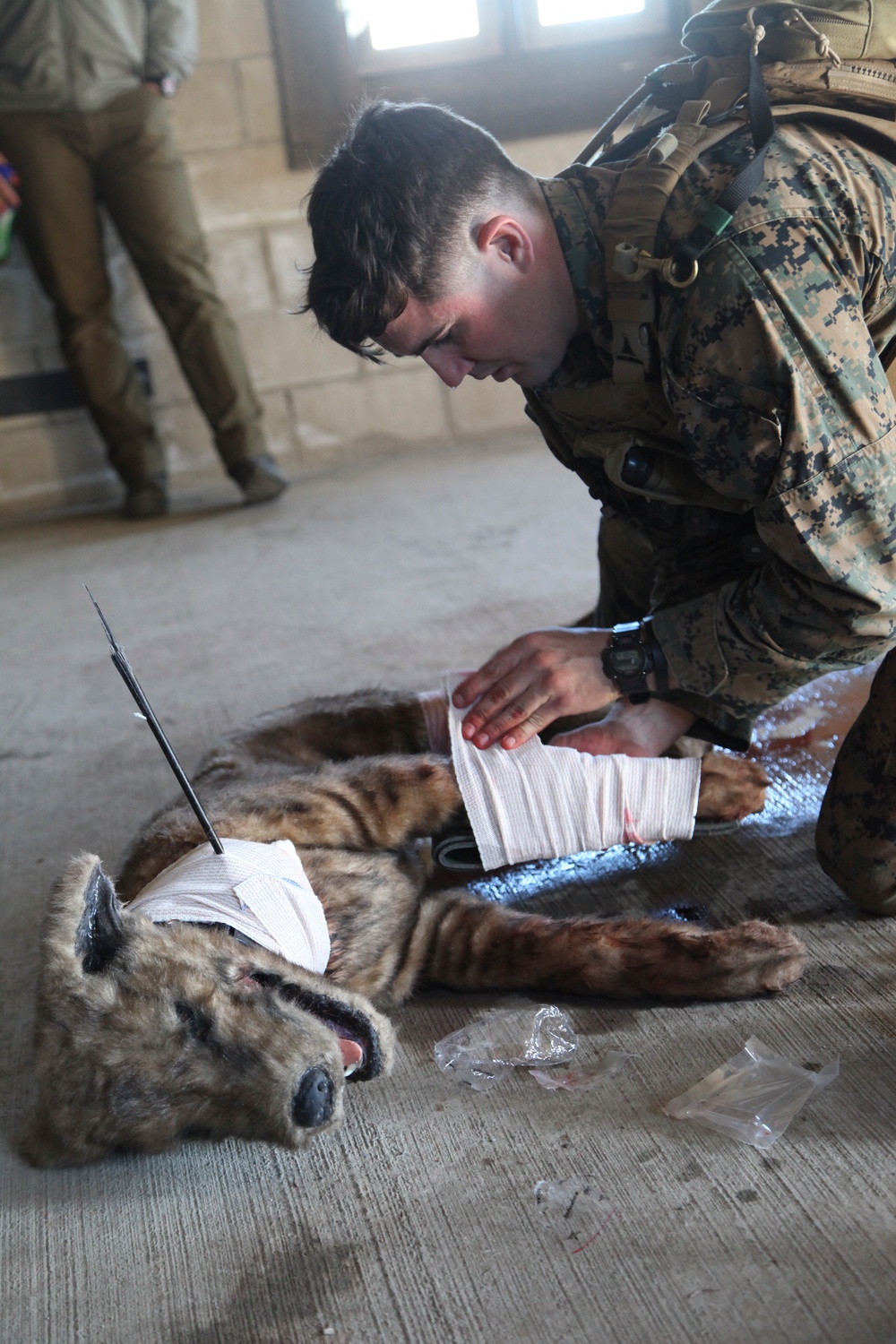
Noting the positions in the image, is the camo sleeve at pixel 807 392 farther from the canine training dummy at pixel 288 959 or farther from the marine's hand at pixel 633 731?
the canine training dummy at pixel 288 959

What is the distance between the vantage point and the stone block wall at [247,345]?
5477 mm

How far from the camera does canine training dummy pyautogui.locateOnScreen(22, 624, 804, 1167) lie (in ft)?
4.94

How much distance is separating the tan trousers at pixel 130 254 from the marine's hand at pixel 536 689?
3552 mm

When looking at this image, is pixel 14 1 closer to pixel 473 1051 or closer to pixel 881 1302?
pixel 473 1051

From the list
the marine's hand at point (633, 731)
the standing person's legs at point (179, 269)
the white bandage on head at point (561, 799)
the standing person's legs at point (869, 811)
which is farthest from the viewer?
the standing person's legs at point (179, 269)

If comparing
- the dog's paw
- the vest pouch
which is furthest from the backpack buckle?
the dog's paw

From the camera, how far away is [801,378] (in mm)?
1650

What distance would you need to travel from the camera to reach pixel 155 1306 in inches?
55.3

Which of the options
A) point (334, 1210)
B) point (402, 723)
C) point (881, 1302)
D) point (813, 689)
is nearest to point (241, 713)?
point (402, 723)

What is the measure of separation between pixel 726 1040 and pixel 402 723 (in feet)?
3.31

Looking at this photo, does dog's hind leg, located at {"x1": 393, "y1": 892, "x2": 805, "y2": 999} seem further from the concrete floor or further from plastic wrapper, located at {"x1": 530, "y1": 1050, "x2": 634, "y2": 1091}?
plastic wrapper, located at {"x1": 530, "y1": 1050, "x2": 634, "y2": 1091}

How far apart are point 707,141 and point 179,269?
148 inches

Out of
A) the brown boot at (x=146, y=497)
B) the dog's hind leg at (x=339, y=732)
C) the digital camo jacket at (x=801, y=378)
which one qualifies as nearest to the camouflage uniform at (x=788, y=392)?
the digital camo jacket at (x=801, y=378)

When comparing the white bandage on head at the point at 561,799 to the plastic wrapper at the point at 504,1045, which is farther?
the white bandage on head at the point at 561,799
